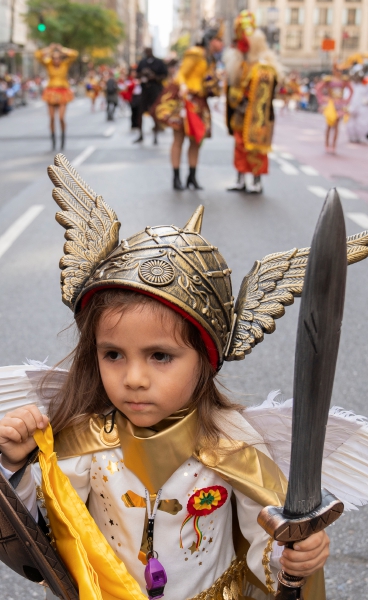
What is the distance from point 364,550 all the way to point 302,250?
137cm

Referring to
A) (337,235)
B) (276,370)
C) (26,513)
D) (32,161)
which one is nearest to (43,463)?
(26,513)

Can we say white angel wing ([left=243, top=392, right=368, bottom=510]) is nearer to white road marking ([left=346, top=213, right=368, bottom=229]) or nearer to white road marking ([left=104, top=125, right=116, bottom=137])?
white road marking ([left=346, top=213, right=368, bottom=229])

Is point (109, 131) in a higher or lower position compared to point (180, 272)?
lower

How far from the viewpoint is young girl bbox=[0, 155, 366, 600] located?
5.23 ft

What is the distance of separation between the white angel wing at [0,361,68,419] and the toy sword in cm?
86

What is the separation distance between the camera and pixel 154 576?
5.66ft

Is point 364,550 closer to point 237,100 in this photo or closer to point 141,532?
point 141,532

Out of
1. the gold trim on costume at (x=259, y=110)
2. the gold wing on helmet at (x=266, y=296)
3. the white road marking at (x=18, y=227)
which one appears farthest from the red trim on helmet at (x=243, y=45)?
the gold wing on helmet at (x=266, y=296)

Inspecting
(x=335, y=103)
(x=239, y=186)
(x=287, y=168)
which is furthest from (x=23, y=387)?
(x=335, y=103)

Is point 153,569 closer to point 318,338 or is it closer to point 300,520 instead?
point 300,520

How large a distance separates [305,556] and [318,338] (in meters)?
0.59

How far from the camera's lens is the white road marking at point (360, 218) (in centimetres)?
778

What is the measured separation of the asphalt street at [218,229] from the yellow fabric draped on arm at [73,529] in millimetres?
811

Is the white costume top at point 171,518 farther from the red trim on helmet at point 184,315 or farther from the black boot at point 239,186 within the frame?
the black boot at point 239,186
